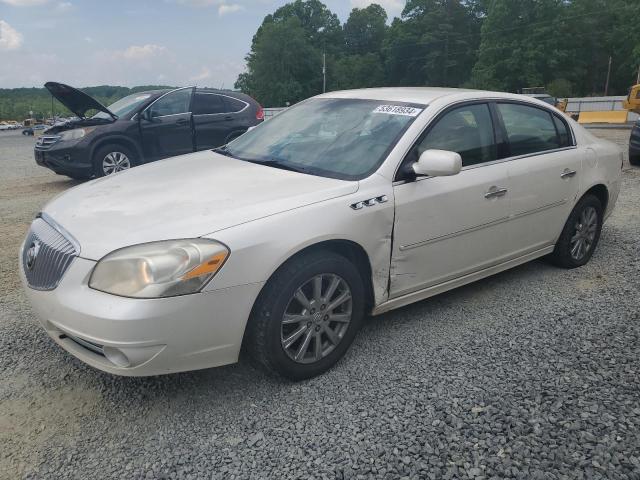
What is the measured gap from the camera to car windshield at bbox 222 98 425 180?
10.6 ft

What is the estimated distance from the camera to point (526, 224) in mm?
3951

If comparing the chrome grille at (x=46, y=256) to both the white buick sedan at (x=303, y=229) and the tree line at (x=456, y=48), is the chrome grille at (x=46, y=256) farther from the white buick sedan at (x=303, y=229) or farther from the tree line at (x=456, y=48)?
the tree line at (x=456, y=48)

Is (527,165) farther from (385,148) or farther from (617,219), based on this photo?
(617,219)

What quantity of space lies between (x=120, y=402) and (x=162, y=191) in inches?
45.6

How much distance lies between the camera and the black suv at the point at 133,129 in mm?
8531

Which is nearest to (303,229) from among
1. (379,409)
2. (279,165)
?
(279,165)

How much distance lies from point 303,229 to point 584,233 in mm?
3039

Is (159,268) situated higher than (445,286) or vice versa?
(159,268)

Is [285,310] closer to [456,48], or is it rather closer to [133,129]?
[133,129]

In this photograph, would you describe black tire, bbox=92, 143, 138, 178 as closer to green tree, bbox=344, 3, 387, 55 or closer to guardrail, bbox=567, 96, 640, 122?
guardrail, bbox=567, 96, 640, 122

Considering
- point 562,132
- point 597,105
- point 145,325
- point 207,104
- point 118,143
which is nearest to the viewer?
point 145,325

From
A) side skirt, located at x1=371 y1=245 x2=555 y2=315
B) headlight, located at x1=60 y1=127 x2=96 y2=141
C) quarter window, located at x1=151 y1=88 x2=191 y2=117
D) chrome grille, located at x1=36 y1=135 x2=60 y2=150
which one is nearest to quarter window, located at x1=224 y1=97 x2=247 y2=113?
quarter window, located at x1=151 y1=88 x2=191 y2=117

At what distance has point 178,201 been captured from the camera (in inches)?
111

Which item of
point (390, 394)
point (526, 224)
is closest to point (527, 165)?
point (526, 224)
